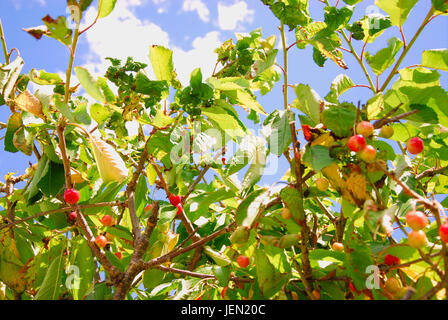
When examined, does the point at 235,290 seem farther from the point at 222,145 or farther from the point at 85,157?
the point at 85,157

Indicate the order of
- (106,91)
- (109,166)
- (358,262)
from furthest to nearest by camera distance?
(106,91) → (109,166) → (358,262)

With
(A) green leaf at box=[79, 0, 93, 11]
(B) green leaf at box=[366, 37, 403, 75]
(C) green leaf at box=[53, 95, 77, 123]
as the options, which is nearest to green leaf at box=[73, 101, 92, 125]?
(C) green leaf at box=[53, 95, 77, 123]

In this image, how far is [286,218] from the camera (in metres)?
1.25

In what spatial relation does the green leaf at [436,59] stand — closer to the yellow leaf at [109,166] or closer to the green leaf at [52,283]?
the yellow leaf at [109,166]

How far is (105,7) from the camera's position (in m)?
1.23

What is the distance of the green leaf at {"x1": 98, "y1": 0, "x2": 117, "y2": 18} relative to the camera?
1.22 metres

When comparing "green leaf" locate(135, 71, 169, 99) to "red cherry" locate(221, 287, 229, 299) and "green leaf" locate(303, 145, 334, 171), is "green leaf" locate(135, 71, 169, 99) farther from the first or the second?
"red cherry" locate(221, 287, 229, 299)

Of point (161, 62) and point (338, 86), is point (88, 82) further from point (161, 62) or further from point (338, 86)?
point (338, 86)

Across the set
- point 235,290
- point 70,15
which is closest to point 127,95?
point 70,15

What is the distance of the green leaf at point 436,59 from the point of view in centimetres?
125

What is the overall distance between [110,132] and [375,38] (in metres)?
1.44

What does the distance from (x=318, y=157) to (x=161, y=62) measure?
0.80 meters

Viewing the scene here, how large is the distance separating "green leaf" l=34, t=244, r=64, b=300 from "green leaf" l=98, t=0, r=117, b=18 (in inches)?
35.5

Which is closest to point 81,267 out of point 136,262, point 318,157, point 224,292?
point 136,262
